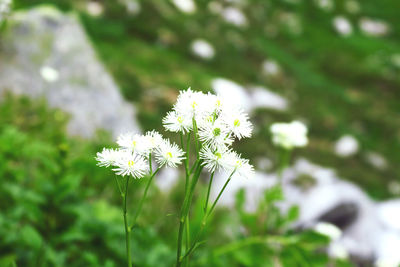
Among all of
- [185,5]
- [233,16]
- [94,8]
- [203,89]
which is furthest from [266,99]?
[233,16]

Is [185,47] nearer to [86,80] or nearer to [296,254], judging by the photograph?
[86,80]

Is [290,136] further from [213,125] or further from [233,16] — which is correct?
[233,16]

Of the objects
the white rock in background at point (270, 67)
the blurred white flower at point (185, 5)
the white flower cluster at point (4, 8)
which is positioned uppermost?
the blurred white flower at point (185, 5)

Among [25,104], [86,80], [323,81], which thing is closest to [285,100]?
[323,81]

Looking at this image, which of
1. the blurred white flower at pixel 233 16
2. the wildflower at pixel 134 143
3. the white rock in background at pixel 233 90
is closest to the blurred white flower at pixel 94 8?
the white rock in background at pixel 233 90

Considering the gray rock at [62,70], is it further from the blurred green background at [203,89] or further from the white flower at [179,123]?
the white flower at [179,123]

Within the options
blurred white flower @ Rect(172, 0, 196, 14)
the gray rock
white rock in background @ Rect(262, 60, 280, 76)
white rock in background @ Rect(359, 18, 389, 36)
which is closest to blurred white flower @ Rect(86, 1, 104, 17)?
blurred white flower @ Rect(172, 0, 196, 14)

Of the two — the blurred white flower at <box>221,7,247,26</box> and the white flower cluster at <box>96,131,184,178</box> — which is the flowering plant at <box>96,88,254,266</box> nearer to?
the white flower cluster at <box>96,131,184,178</box>
